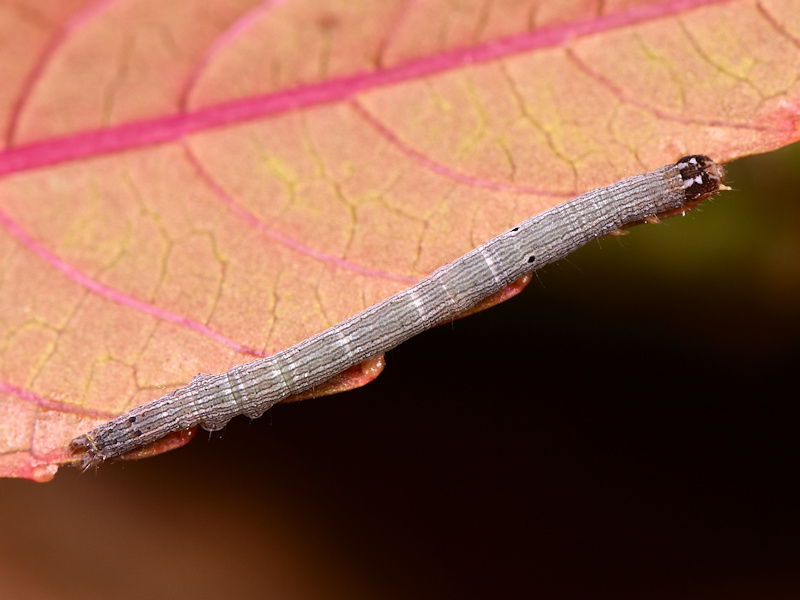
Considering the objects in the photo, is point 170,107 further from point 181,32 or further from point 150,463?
point 150,463

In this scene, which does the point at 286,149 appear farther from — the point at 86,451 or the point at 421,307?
the point at 86,451

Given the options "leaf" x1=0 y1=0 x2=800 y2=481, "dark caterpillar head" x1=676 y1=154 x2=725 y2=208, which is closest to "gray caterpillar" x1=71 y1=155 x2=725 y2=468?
"dark caterpillar head" x1=676 y1=154 x2=725 y2=208

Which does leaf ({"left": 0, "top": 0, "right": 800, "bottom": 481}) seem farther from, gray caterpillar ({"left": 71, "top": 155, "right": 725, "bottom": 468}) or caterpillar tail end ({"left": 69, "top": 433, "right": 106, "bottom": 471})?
gray caterpillar ({"left": 71, "top": 155, "right": 725, "bottom": 468})

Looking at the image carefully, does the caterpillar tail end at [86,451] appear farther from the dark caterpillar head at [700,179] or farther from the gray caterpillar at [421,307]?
the dark caterpillar head at [700,179]

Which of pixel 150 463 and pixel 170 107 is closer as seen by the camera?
pixel 170 107

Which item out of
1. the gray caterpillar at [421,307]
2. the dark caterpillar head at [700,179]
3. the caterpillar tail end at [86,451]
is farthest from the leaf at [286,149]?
the dark caterpillar head at [700,179]

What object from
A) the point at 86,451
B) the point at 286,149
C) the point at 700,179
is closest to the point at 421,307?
the point at 286,149

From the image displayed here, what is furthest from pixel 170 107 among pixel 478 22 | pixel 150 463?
pixel 150 463
